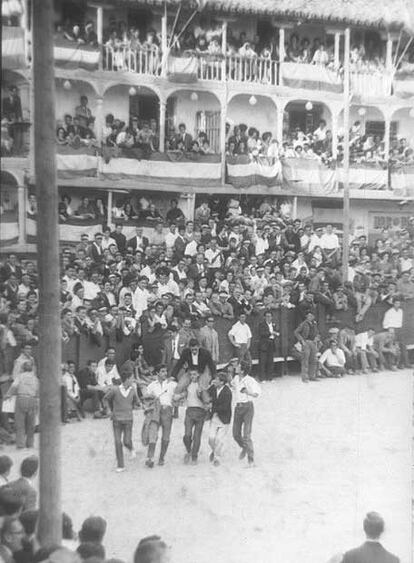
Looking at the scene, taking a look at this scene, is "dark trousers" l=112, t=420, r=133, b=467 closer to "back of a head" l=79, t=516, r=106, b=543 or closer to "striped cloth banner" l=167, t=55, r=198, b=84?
"back of a head" l=79, t=516, r=106, b=543

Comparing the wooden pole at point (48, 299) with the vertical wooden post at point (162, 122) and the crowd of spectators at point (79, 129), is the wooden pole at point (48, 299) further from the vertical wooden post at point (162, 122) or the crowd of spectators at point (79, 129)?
the vertical wooden post at point (162, 122)

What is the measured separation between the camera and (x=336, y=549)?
7738mm

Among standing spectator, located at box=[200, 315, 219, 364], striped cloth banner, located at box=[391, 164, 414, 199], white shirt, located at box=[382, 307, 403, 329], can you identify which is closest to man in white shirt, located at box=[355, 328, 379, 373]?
white shirt, located at box=[382, 307, 403, 329]

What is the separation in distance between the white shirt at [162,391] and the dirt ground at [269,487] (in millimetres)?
745

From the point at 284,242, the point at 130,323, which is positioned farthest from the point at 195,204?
the point at 130,323

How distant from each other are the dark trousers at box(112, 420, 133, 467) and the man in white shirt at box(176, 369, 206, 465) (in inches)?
25.2

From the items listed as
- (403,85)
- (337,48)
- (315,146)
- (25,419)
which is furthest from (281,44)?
(25,419)

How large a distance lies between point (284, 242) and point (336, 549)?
616 centimetres

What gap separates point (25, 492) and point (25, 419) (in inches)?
109

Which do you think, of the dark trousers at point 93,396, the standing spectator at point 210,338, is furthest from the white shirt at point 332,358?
the dark trousers at point 93,396

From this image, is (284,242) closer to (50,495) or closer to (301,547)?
(301,547)

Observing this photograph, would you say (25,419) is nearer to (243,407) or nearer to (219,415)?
(219,415)

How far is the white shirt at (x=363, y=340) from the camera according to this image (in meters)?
12.8

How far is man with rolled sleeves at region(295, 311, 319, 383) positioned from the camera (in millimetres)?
12219
